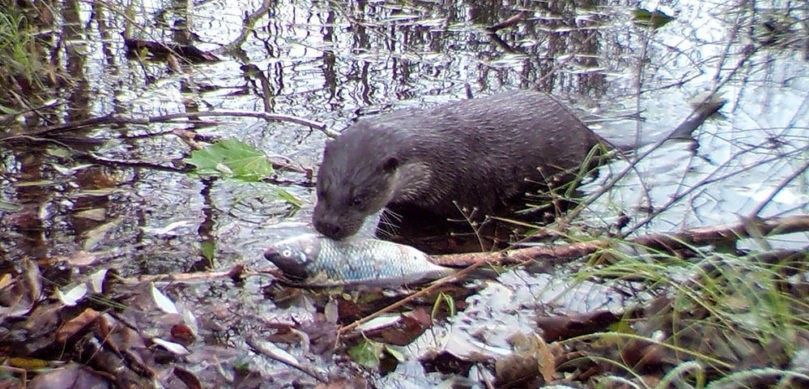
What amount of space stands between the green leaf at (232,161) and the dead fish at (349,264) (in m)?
0.80

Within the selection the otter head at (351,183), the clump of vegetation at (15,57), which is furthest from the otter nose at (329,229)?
the clump of vegetation at (15,57)

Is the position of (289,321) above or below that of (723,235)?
below

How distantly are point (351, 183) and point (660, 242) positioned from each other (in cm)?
102

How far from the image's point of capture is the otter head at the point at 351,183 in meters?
3.37

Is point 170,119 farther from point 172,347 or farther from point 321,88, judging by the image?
point 172,347

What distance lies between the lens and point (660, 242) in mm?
2930

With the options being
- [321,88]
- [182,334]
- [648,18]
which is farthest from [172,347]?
[648,18]

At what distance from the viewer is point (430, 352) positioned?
2.63 metres

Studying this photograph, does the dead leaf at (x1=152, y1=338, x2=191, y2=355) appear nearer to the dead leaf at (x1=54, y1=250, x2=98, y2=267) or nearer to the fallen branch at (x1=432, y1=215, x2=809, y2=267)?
the dead leaf at (x1=54, y1=250, x2=98, y2=267)

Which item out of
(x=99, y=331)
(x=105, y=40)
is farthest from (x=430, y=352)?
(x=105, y=40)

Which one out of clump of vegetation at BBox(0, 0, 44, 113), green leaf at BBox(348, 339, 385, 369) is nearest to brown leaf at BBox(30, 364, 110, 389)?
green leaf at BBox(348, 339, 385, 369)

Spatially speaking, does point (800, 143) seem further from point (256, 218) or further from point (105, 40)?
point (105, 40)

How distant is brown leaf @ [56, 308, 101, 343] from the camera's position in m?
2.41

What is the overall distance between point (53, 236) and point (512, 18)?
142 inches
